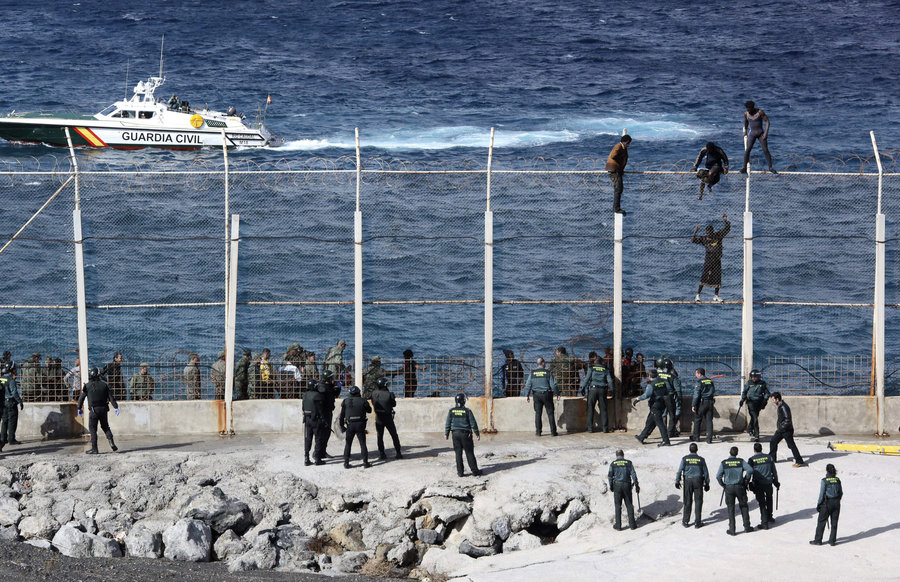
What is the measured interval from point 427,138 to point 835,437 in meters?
39.0

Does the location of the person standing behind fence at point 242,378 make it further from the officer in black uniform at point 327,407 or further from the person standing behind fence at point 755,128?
the person standing behind fence at point 755,128

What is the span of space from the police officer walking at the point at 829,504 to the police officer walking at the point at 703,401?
11.9ft

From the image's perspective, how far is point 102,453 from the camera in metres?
18.8

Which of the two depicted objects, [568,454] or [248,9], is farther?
[248,9]

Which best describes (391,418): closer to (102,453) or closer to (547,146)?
(102,453)

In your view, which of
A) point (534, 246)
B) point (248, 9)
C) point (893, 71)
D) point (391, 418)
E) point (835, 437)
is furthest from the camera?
point (248, 9)

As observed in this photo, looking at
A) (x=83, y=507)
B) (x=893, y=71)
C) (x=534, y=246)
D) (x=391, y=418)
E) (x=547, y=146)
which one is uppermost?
(x=893, y=71)

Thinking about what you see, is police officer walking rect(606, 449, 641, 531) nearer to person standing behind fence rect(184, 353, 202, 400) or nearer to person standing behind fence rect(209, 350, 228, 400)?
person standing behind fence rect(209, 350, 228, 400)

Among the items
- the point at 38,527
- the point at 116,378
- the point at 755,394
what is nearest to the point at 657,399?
the point at 755,394

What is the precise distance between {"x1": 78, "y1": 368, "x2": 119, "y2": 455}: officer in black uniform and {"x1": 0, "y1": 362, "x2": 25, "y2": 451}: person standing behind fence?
1.06 meters

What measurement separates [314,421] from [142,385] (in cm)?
376

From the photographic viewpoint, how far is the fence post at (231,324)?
19.4 m

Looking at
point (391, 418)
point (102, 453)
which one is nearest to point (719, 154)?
point (391, 418)

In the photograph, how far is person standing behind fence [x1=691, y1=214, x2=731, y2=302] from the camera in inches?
804
